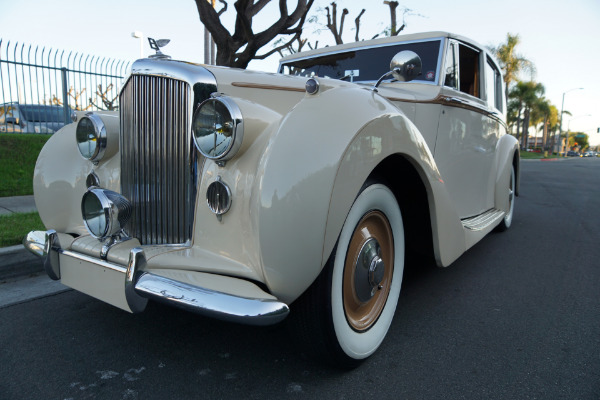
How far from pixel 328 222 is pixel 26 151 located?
22.3 ft

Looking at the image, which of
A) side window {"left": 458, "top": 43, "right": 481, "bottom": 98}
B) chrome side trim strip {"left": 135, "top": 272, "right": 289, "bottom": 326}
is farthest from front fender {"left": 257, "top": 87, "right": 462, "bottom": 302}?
side window {"left": 458, "top": 43, "right": 481, "bottom": 98}

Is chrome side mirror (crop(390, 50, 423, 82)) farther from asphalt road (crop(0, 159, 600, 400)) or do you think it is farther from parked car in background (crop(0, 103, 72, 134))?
parked car in background (crop(0, 103, 72, 134))

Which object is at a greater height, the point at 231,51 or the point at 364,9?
the point at 364,9

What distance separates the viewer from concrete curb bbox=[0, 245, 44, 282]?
9.53ft

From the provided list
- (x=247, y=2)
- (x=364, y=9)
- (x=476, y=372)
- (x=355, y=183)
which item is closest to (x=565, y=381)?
A: (x=476, y=372)

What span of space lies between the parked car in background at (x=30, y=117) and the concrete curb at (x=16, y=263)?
5123 millimetres

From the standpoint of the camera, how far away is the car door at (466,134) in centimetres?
281

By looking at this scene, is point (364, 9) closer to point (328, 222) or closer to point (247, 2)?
point (247, 2)

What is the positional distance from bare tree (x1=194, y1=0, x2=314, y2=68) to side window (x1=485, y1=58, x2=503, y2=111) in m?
5.52

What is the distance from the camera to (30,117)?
7.64m

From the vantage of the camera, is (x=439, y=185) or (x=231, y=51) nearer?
(x=439, y=185)

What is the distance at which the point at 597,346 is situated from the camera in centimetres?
208

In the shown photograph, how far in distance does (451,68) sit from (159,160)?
2148 mm

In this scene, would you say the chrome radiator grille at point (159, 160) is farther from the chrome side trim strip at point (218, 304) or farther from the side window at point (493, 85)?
the side window at point (493, 85)
